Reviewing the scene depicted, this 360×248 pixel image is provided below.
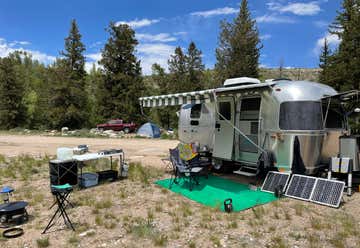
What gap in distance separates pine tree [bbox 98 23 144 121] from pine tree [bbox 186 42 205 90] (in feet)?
18.6

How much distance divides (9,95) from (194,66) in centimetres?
2272

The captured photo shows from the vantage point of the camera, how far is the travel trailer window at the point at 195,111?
8.37 meters

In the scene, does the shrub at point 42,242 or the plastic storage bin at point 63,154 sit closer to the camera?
the shrub at point 42,242

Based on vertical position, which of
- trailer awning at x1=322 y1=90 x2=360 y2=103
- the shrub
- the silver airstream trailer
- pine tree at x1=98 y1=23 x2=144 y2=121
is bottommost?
the shrub

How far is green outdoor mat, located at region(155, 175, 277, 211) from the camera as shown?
5.27 metres

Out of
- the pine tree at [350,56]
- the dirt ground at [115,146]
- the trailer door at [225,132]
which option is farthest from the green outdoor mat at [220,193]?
the pine tree at [350,56]

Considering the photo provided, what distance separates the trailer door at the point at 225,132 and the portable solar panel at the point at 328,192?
7.38 feet

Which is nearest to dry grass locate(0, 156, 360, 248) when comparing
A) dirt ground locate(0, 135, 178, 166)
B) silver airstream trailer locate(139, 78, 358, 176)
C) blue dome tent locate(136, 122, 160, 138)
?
silver airstream trailer locate(139, 78, 358, 176)

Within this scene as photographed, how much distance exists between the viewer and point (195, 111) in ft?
27.9

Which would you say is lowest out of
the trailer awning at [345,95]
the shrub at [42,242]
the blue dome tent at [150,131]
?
the shrub at [42,242]

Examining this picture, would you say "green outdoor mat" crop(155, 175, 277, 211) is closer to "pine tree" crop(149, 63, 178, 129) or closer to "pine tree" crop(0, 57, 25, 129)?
"pine tree" crop(149, 63, 178, 129)

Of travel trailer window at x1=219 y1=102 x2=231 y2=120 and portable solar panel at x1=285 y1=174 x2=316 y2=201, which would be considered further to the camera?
travel trailer window at x1=219 y1=102 x2=231 y2=120

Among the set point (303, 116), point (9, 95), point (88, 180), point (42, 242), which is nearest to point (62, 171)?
point (88, 180)

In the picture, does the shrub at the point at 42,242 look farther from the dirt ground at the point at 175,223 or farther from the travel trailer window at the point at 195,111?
the travel trailer window at the point at 195,111
